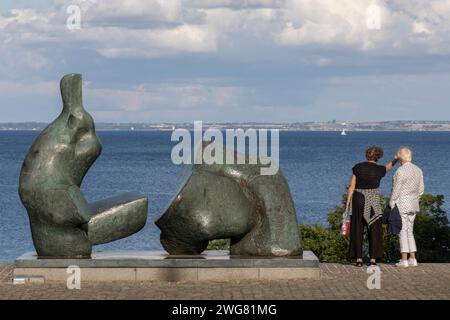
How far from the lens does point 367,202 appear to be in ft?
61.5

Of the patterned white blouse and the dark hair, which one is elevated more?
the dark hair

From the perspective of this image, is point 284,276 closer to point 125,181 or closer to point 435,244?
point 435,244

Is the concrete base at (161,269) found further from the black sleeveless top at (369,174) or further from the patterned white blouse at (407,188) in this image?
the patterned white blouse at (407,188)

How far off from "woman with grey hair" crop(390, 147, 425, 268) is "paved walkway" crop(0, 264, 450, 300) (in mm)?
929

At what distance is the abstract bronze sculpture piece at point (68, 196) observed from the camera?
57.9ft

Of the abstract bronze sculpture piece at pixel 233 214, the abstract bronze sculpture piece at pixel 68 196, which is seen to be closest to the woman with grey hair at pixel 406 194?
the abstract bronze sculpture piece at pixel 233 214

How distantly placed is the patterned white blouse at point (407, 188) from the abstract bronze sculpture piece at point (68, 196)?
3849mm

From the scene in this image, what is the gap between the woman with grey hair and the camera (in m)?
18.8

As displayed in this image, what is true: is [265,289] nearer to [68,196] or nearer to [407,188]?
[68,196]

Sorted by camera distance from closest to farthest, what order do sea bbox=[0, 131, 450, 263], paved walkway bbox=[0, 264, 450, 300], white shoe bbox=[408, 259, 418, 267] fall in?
1. paved walkway bbox=[0, 264, 450, 300]
2. white shoe bbox=[408, 259, 418, 267]
3. sea bbox=[0, 131, 450, 263]

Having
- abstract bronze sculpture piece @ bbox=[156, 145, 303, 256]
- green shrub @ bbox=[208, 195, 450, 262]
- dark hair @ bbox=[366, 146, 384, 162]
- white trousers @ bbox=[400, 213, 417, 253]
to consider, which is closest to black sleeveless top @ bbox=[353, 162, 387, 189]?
dark hair @ bbox=[366, 146, 384, 162]

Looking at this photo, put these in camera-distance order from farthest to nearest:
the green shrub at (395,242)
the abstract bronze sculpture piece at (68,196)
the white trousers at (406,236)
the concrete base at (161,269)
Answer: the green shrub at (395,242)
the white trousers at (406,236)
the abstract bronze sculpture piece at (68,196)
the concrete base at (161,269)

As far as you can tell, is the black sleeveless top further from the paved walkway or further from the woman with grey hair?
the paved walkway

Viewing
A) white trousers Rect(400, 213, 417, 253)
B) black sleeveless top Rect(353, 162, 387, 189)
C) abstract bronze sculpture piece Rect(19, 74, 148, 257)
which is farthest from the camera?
white trousers Rect(400, 213, 417, 253)
